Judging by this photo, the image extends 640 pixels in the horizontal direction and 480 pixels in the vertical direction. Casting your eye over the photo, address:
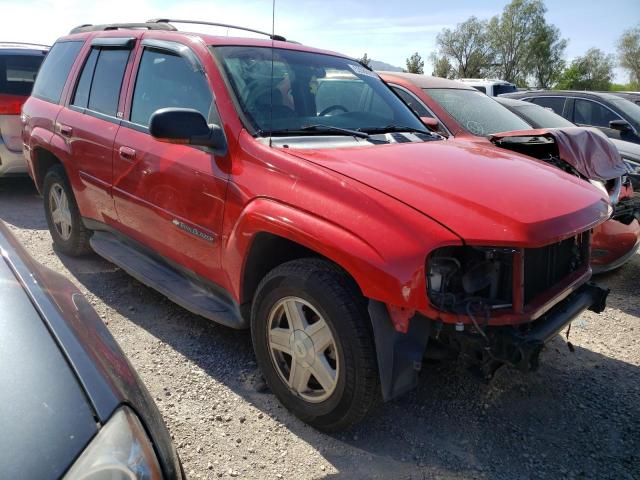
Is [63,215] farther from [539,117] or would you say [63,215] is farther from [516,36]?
[516,36]

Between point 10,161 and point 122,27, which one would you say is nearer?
point 122,27

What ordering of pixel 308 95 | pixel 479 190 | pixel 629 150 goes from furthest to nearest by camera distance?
pixel 629 150 < pixel 308 95 < pixel 479 190

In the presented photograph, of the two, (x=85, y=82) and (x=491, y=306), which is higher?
(x=85, y=82)

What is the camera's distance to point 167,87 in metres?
3.38

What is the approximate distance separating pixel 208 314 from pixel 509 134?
112 inches

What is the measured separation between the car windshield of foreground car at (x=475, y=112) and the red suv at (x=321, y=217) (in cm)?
163

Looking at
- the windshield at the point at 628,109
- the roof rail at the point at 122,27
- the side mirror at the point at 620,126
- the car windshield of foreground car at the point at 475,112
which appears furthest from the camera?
the windshield at the point at 628,109

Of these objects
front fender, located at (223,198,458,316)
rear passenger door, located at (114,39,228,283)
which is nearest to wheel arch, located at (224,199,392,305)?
front fender, located at (223,198,458,316)

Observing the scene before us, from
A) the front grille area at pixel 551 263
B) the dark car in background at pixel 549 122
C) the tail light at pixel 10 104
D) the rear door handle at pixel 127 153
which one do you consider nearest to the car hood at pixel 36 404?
the front grille area at pixel 551 263

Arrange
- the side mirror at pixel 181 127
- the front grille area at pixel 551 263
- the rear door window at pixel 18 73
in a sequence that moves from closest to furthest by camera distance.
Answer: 1. the front grille area at pixel 551 263
2. the side mirror at pixel 181 127
3. the rear door window at pixel 18 73

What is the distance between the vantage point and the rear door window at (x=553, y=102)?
28.7 feet

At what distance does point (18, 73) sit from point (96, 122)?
4056 mm

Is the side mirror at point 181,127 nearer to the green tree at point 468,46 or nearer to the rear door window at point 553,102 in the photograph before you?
the rear door window at point 553,102

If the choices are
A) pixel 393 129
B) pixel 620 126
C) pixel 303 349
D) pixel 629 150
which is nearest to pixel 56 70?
pixel 393 129
